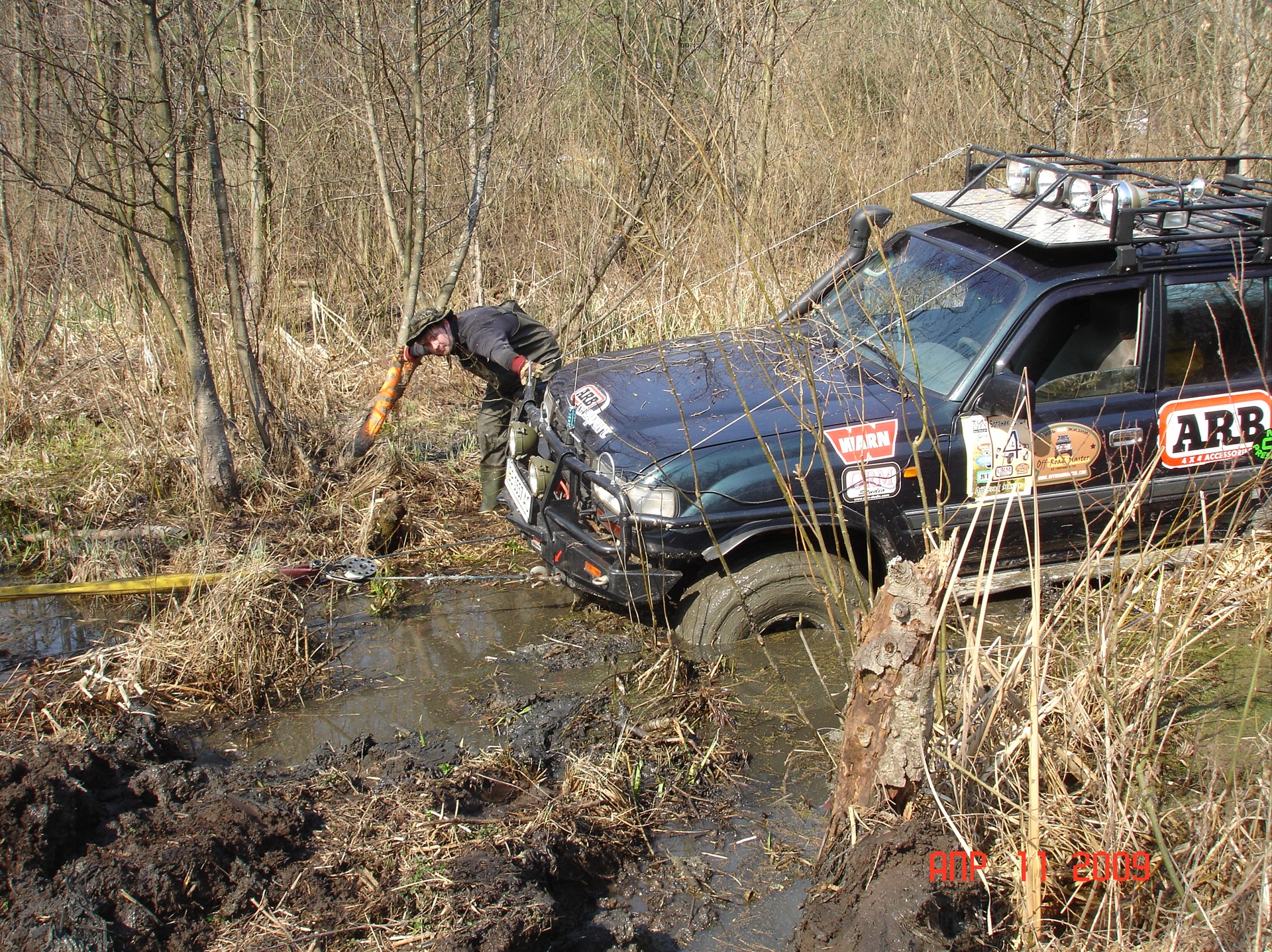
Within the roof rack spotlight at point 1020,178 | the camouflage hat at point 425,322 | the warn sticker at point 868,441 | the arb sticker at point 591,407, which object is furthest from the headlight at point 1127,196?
Answer: the camouflage hat at point 425,322

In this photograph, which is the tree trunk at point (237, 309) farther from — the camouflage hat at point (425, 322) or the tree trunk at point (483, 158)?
the tree trunk at point (483, 158)

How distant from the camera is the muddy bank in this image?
2.50m

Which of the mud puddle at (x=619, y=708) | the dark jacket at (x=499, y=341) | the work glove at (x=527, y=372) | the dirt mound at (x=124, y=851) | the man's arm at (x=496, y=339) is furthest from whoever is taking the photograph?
the dark jacket at (x=499, y=341)

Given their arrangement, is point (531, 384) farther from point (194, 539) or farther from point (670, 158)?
point (670, 158)

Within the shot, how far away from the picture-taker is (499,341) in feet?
18.1

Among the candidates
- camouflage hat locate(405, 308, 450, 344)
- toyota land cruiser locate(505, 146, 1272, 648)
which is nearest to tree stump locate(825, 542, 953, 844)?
toyota land cruiser locate(505, 146, 1272, 648)

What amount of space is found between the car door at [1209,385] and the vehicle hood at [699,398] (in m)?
1.27

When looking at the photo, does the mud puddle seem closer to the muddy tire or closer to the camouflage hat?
the muddy tire

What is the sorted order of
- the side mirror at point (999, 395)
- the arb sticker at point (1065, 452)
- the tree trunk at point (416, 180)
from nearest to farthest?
the side mirror at point (999, 395) → the arb sticker at point (1065, 452) → the tree trunk at point (416, 180)

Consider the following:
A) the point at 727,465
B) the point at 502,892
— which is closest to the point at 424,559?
the point at 727,465

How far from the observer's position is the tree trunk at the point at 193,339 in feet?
17.6

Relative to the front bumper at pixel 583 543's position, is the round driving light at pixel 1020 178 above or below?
above

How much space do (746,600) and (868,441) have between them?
840 mm

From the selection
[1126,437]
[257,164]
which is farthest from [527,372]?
[257,164]
